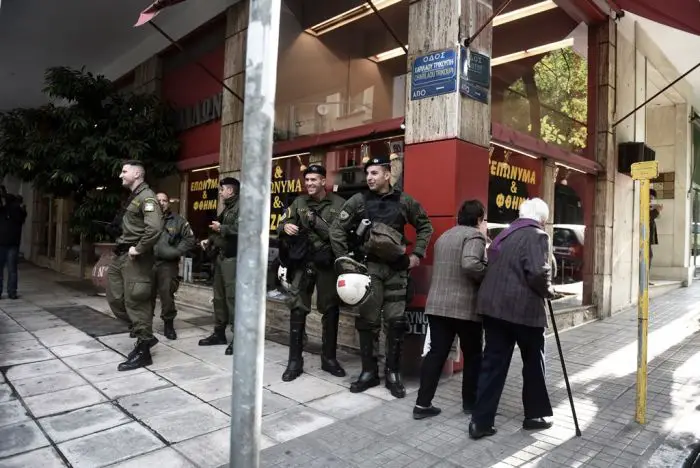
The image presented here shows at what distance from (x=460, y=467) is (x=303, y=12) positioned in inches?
288

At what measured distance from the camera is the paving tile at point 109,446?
2.86 metres

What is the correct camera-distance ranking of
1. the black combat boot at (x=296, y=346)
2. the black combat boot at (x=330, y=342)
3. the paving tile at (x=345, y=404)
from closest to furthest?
the paving tile at (x=345, y=404)
the black combat boot at (x=296, y=346)
the black combat boot at (x=330, y=342)

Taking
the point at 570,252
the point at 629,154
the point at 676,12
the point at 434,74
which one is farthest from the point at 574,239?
the point at 434,74

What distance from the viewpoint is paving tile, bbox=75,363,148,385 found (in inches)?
172

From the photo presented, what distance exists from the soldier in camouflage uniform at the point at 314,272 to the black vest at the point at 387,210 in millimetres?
499

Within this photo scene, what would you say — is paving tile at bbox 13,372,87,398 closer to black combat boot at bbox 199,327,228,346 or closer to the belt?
the belt

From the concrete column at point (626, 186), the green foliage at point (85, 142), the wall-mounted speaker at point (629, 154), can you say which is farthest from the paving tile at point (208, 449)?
the wall-mounted speaker at point (629, 154)

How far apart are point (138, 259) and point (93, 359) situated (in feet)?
3.88

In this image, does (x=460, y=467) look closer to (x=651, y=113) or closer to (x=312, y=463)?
(x=312, y=463)

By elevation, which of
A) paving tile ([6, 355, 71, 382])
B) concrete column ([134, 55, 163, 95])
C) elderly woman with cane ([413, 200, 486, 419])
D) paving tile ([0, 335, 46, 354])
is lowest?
paving tile ([6, 355, 71, 382])

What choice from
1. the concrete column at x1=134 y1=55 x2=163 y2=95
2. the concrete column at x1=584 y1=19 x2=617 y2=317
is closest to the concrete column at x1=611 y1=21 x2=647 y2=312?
→ the concrete column at x1=584 y1=19 x2=617 y2=317

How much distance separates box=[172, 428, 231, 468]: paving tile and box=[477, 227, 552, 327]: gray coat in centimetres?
196

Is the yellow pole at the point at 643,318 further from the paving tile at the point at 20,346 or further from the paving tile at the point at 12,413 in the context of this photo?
the paving tile at the point at 20,346

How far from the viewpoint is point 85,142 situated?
8.13m
